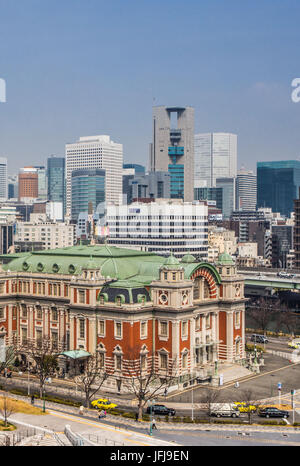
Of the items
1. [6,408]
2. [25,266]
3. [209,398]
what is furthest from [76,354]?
[6,408]

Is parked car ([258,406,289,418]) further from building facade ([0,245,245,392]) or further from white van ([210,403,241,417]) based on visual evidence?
building facade ([0,245,245,392])

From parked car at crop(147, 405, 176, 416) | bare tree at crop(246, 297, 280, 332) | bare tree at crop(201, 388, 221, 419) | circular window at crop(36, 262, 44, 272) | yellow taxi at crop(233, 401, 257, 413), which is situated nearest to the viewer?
bare tree at crop(201, 388, 221, 419)

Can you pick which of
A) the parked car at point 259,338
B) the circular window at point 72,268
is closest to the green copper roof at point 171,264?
the circular window at point 72,268

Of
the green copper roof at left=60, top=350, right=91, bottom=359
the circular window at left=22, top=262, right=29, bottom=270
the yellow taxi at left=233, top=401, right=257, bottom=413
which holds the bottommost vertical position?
the yellow taxi at left=233, top=401, right=257, bottom=413

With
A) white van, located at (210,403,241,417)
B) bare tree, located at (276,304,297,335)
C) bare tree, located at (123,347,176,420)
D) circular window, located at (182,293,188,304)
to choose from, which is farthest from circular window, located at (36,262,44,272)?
bare tree, located at (276,304,297,335)

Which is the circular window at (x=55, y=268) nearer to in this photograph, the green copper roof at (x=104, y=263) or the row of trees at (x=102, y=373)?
the green copper roof at (x=104, y=263)
